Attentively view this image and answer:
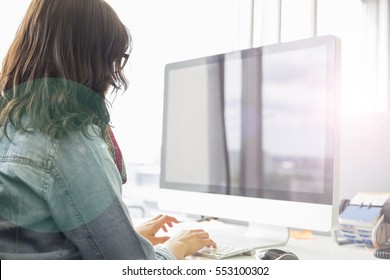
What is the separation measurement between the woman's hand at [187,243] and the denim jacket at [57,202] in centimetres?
23

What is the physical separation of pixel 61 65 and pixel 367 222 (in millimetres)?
901

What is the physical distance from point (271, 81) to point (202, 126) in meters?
0.26

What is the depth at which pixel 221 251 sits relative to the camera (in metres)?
0.99

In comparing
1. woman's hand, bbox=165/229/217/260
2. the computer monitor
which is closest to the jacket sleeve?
woman's hand, bbox=165/229/217/260

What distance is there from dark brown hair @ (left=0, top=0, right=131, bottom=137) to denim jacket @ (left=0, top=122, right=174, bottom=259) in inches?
1.8

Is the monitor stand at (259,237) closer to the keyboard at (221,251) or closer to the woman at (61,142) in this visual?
the keyboard at (221,251)

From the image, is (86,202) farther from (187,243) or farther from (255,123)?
(255,123)

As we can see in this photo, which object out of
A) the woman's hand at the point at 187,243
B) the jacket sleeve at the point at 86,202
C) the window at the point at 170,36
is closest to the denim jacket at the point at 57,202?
the jacket sleeve at the point at 86,202

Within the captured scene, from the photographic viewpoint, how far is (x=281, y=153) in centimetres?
110

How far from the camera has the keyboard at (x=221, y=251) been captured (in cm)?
96

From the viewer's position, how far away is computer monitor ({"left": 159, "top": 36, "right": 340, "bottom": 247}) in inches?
40.0

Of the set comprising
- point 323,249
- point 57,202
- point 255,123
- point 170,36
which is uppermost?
point 170,36

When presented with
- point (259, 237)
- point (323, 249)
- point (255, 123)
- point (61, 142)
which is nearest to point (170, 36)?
point (255, 123)

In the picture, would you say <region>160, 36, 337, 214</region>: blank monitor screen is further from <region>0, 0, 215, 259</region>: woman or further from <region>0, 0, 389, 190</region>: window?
<region>0, 0, 389, 190</region>: window
